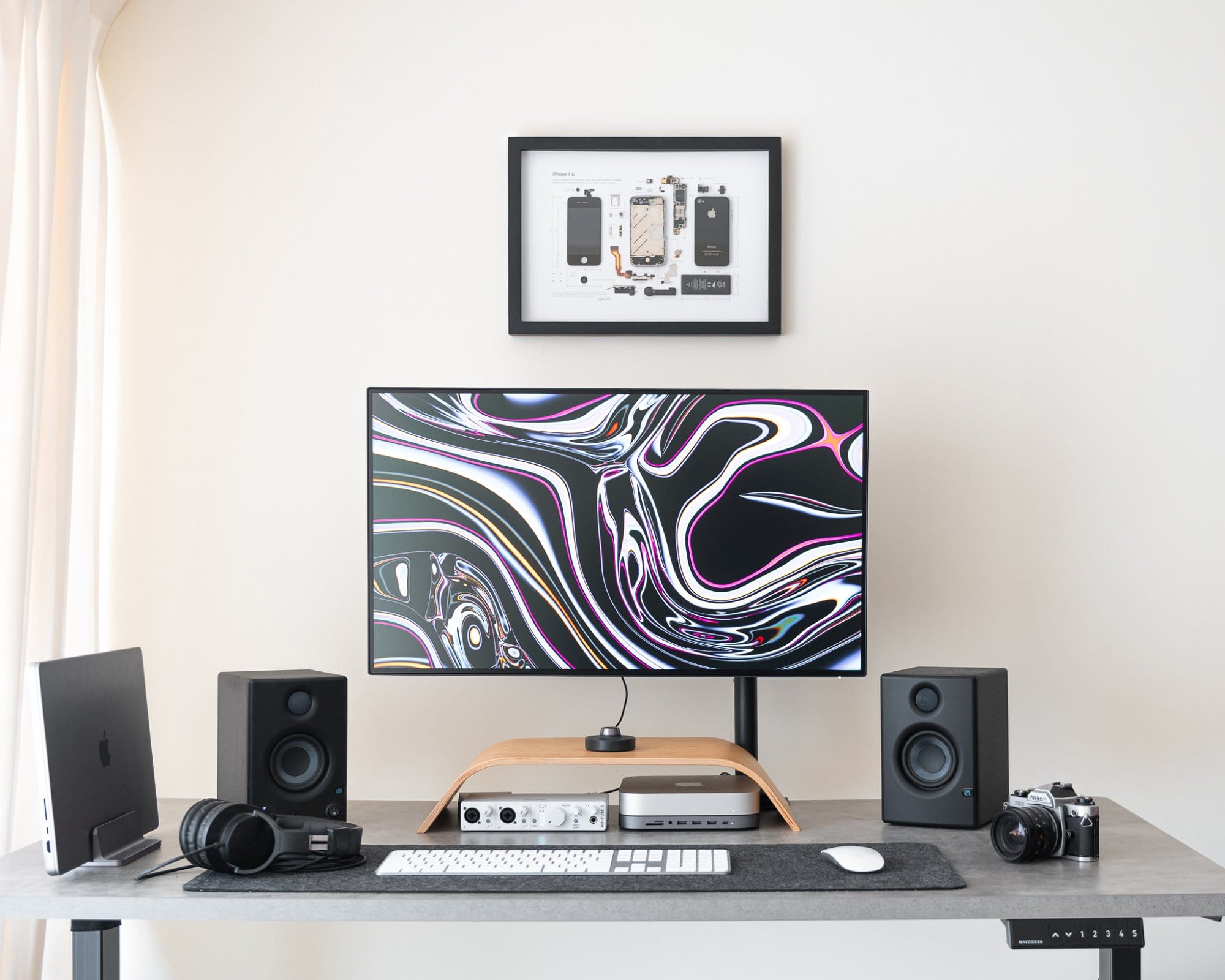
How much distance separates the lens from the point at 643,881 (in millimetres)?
1247

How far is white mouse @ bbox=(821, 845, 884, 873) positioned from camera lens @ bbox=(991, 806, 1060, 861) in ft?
0.58

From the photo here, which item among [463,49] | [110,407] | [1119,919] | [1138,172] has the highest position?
[463,49]

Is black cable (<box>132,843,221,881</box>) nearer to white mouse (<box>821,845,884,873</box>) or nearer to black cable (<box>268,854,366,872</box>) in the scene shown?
black cable (<box>268,854,366,872</box>)

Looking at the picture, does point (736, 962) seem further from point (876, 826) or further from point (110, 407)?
point (110, 407)

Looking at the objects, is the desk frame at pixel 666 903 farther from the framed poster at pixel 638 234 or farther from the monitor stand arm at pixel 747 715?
the framed poster at pixel 638 234

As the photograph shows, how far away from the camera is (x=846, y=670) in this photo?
1618mm

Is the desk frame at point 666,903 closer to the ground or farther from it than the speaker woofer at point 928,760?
closer to the ground

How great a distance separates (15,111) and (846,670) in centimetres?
166

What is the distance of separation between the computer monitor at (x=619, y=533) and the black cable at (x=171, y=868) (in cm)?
39

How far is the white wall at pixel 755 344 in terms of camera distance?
1896mm

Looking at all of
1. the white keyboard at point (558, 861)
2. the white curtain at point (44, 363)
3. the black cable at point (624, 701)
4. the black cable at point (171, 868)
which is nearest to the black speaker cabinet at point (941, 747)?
the white keyboard at point (558, 861)

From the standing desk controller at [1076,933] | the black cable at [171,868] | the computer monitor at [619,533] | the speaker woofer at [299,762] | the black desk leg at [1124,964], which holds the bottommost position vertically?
the black desk leg at [1124,964]

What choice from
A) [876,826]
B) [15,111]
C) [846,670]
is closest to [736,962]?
[876,826]

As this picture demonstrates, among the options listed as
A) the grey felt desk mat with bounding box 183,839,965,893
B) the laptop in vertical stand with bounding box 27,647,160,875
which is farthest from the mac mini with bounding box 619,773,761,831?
the laptop in vertical stand with bounding box 27,647,160,875
